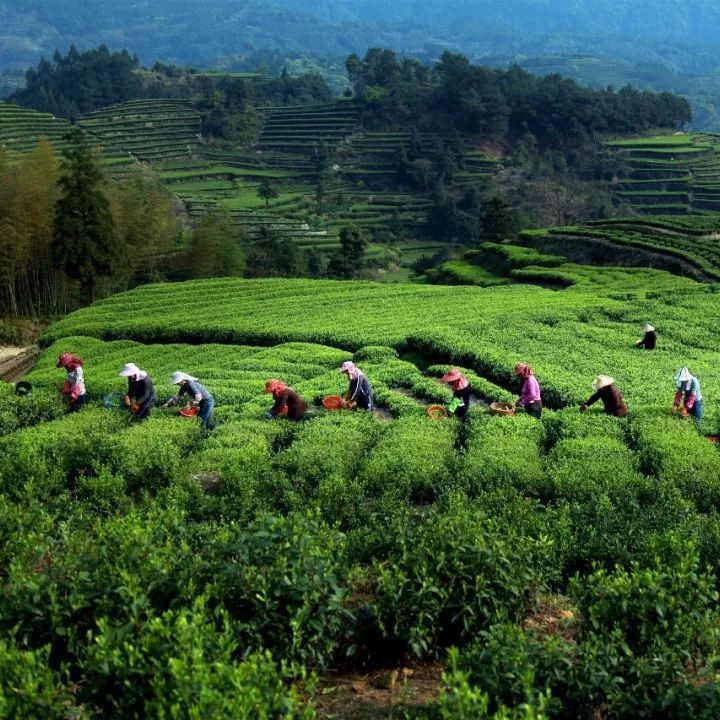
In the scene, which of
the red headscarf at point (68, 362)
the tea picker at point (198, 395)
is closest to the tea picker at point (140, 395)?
the tea picker at point (198, 395)

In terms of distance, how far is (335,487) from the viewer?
509 inches

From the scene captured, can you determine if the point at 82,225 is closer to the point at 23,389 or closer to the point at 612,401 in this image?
the point at 23,389

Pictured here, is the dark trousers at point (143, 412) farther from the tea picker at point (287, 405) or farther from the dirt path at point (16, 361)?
the dirt path at point (16, 361)

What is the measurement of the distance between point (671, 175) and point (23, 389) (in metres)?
95.7

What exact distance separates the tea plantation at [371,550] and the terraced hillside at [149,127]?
335ft

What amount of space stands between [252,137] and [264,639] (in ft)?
415

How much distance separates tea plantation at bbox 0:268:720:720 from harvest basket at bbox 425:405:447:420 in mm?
535

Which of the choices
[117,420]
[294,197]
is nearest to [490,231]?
[294,197]

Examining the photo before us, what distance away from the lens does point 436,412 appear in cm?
1870

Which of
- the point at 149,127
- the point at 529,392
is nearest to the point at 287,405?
the point at 529,392

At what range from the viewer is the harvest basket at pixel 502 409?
710 inches

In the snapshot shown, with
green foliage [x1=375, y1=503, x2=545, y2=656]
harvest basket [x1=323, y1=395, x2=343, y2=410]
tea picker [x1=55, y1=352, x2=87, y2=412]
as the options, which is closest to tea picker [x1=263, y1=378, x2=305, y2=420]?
harvest basket [x1=323, y1=395, x2=343, y2=410]

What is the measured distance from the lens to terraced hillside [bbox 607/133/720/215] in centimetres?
9450

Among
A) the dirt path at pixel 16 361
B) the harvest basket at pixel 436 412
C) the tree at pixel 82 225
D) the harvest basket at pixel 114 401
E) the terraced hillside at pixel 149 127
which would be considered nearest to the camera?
the harvest basket at pixel 436 412
